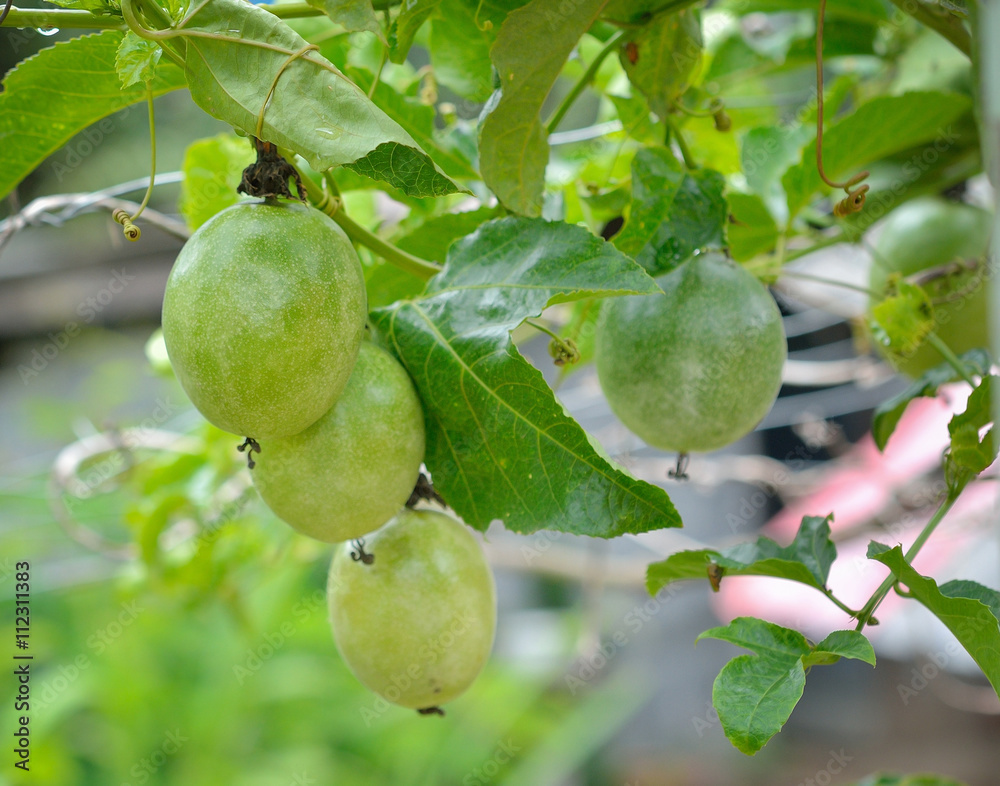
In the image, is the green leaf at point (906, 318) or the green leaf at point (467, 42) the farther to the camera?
the green leaf at point (906, 318)

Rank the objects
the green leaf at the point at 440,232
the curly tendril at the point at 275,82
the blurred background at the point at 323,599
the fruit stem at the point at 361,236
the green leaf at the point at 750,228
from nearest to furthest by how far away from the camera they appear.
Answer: the curly tendril at the point at 275,82, the fruit stem at the point at 361,236, the green leaf at the point at 440,232, the green leaf at the point at 750,228, the blurred background at the point at 323,599

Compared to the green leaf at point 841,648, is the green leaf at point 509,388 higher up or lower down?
higher up

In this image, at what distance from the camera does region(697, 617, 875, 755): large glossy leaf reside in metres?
0.39

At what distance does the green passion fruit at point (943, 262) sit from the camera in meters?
0.73

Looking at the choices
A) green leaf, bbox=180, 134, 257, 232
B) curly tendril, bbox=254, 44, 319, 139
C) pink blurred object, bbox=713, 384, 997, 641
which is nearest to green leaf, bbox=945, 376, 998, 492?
curly tendril, bbox=254, 44, 319, 139

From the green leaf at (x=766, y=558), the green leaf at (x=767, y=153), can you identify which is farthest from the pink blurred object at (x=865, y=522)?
the green leaf at (x=766, y=558)

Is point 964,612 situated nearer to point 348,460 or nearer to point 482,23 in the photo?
point 348,460

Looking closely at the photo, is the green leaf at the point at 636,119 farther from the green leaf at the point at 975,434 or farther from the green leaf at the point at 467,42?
the green leaf at the point at 975,434

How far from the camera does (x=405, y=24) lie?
444 millimetres

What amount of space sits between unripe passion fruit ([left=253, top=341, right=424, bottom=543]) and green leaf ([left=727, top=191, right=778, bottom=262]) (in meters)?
0.39

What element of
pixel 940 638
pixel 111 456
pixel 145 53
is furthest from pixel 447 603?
pixel 940 638

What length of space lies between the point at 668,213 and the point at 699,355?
97mm

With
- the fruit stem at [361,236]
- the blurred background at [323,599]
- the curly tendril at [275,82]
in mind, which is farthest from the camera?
the blurred background at [323,599]

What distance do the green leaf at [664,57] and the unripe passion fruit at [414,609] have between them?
0.32 m
